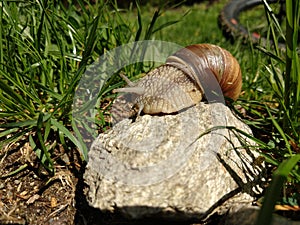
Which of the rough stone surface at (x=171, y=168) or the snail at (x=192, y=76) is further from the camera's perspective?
the snail at (x=192, y=76)

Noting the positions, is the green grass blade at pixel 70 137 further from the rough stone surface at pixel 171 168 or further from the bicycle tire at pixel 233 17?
the bicycle tire at pixel 233 17

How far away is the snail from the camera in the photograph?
86.4 inches

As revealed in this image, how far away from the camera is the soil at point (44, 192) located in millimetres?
1839

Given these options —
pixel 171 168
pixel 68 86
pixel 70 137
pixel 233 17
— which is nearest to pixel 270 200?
pixel 171 168

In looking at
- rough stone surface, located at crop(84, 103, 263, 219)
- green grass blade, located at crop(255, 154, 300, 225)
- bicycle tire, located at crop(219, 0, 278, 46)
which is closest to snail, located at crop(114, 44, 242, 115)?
rough stone surface, located at crop(84, 103, 263, 219)

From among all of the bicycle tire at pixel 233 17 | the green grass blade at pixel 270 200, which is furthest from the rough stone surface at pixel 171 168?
the bicycle tire at pixel 233 17

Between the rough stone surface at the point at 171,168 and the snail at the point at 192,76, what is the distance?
25 centimetres

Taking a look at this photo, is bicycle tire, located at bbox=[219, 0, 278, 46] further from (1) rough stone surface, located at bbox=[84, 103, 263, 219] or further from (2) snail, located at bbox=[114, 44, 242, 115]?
(1) rough stone surface, located at bbox=[84, 103, 263, 219]

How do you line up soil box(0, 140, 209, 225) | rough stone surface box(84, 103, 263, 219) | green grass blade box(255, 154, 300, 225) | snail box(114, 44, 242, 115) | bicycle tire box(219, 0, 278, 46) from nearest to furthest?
green grass blade box(255, 154, 300, 225)
rough stone surface box(84, 103, 263, 219)
soil box(0, 140, 209, 225)
snail box(114, 44, 242, 115)
bicycle tire box(219, 0, 278, 46)

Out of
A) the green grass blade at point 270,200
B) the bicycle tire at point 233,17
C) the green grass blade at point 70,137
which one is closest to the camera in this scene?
the green grass blade at point 270,200

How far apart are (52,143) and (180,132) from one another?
674mm

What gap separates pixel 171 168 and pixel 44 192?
637mm

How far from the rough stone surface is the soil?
0.38 ft

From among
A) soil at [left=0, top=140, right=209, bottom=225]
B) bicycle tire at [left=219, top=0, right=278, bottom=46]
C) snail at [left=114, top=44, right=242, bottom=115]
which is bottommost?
bicycle tire at [left=219, top=0, right=278, bottom=46]
